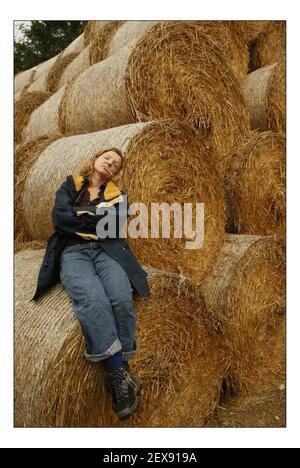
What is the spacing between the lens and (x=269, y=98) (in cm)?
336

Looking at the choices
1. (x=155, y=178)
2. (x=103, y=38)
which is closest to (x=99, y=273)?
(x=155, y=178)

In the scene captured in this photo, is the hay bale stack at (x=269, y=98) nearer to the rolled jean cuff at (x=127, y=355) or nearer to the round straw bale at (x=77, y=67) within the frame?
the round straw bale at (x=77, y=67)

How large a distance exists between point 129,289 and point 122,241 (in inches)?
9.2

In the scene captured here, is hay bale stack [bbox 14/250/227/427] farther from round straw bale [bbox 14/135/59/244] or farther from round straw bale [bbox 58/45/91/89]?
round straw bale [bbox 58/45/91/89]

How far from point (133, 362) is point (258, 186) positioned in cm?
149

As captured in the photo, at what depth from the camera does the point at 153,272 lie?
6.83 ft

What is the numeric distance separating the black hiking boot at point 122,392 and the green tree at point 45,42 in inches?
208

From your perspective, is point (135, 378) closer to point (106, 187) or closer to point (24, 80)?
point (106, 187)

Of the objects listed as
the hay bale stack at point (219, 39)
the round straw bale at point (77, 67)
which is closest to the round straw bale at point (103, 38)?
the hay bale stack at point (219, 39)

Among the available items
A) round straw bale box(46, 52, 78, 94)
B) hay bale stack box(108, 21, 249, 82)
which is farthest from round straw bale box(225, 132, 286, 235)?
round straw bale box(46, 52, 78, 94)

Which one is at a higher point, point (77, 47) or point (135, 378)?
point (77, 47)

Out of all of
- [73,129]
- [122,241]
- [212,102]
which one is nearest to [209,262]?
[122,241]

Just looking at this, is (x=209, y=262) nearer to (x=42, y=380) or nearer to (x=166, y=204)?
(x=166, y=204)

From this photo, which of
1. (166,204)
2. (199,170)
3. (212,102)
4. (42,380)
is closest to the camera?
(42,380)
